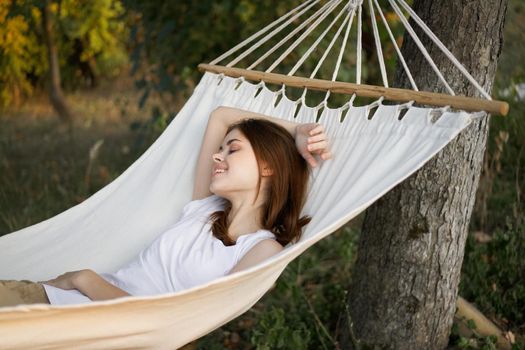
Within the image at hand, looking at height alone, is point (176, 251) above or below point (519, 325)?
above

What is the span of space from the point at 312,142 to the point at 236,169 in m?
0.23

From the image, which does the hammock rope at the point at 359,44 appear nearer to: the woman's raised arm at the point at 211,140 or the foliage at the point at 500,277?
the woman's raised arm at the point at 211,140

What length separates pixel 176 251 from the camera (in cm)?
196

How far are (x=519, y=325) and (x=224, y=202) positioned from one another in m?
1.11

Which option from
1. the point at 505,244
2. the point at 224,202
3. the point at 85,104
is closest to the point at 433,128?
the point at 224,202

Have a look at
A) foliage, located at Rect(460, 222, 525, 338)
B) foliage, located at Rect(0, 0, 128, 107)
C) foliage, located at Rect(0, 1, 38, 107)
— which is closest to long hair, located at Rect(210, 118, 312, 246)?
foliage, located at Rect(460, 222, 525, 338)

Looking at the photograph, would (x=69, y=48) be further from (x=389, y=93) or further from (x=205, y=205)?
(x=389, y=93)

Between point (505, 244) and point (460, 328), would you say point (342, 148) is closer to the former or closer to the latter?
point (460, 328)

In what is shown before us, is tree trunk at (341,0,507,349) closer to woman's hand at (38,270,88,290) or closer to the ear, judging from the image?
the ear

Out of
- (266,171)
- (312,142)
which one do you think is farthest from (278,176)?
(312,142)

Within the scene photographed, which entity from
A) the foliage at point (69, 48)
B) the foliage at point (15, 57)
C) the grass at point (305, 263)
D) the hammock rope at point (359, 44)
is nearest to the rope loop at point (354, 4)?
the hammock rope at point (359, 44)

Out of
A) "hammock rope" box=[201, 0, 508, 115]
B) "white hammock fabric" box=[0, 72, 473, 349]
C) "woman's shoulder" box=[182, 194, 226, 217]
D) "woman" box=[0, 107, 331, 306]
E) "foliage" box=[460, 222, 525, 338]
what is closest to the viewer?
"white hammock fabric" box=[0, 72, 473, 349]

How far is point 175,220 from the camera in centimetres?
217

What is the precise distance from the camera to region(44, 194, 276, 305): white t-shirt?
6.20 ft
